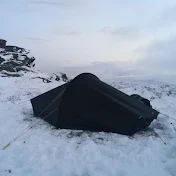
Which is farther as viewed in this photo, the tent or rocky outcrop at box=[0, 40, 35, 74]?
rocky outcrop at box=[0, 40, 35, 74]

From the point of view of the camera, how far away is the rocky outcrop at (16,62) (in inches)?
1286

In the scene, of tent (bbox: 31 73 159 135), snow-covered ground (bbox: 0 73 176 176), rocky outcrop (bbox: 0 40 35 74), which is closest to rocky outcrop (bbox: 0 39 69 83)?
rocky outcrop (bbox: 0 40 35 74)

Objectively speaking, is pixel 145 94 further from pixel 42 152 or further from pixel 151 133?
pixel 42 152

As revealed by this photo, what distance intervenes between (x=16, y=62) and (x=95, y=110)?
30.1 meters

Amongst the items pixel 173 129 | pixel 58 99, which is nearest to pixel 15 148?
pixel 58 99

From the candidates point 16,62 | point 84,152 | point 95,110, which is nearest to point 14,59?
point 16,62

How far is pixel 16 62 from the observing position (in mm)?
36562

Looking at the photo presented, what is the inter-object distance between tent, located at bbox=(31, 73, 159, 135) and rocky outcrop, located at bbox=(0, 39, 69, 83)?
19.8 metres

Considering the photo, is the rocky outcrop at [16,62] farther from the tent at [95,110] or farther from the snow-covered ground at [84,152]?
the snow-covered ground at [84,152]

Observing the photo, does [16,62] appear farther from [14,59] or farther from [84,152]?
[84,152]

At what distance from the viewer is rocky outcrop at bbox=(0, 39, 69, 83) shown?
3266 cm

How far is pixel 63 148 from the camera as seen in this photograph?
719 cm

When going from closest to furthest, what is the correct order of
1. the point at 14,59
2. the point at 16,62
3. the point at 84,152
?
the point at 84,152 < the point at 16,62 < the point at 14,59

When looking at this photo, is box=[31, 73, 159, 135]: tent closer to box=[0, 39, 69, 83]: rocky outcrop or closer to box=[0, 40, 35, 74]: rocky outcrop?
box=[0, 39, 69, 83]: rocky outcrop
